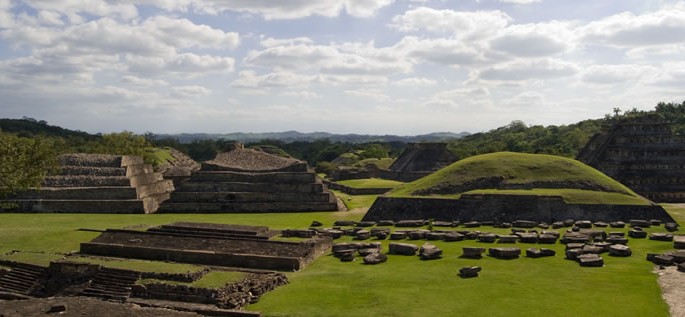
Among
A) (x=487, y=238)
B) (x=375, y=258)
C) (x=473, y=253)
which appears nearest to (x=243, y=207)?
(x=487, y=238)

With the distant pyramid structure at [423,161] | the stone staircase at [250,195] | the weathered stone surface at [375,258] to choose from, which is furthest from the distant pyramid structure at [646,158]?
the weathered stone surface at [375,258]

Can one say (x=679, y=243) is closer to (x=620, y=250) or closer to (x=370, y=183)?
(x=620, y=250)

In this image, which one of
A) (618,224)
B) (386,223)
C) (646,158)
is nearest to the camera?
(618,224)

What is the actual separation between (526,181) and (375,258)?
→ 1815 centimetres

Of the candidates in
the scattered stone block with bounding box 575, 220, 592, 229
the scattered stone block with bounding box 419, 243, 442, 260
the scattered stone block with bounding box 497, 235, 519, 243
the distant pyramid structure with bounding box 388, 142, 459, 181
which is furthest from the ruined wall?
the distant pyramid structure with bounding box 388, 142, 459, 181

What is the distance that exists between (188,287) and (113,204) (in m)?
22.0

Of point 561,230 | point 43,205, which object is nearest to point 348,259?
point 561,230

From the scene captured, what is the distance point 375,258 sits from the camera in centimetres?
2336

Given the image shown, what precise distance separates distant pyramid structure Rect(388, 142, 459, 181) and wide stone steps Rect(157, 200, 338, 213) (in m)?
23.5

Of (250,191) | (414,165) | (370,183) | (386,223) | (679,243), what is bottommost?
(386,223)

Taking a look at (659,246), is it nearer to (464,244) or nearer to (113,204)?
(464,244)

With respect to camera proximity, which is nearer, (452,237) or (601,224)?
(452,237)

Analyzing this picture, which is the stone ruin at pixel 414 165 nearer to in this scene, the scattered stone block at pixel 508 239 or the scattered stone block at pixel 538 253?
the scattered stone block at pixel 508 239

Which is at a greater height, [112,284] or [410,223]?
[410,223]
